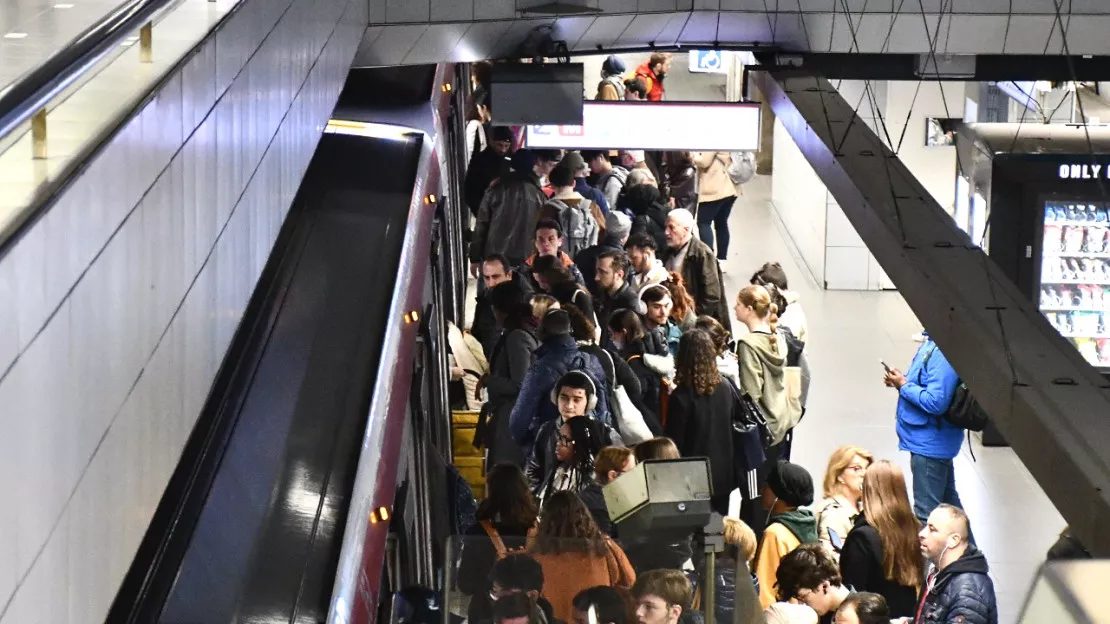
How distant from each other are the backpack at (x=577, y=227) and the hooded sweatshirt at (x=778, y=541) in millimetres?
5575

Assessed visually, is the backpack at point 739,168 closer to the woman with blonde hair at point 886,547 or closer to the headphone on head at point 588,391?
the headphone on head at point 588,391

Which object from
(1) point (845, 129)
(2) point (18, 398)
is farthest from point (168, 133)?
(1) point (845, 129)

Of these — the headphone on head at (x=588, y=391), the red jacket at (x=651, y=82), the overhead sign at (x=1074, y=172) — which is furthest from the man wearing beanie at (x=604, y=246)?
the red jacket at (x=651, y=82)

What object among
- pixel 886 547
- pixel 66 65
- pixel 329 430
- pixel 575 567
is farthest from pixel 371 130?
pixel 66 65

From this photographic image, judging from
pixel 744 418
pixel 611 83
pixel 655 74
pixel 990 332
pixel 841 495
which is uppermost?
pixel 655 74

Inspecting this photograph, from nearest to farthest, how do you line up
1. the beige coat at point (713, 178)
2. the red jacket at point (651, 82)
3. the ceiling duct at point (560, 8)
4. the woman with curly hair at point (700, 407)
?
the woman with curly hair at point (700, 407) < the ceiling duct at point (560, 8) < the beige coat at point (713, 178) < the red jacket at point (651, 82)

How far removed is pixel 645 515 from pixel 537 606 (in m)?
1.08

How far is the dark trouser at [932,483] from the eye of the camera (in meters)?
9.46

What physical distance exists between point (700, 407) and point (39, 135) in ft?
19.2

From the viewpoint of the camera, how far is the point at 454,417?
8.98 meters

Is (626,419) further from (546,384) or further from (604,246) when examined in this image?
(604,246)

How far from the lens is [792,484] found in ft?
22.9

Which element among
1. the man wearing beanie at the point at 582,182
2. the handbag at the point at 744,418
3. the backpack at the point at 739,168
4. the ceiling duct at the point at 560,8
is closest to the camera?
the handbag at the point at 744,418

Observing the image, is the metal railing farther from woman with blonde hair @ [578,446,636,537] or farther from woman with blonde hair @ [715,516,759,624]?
woman with blonde hair @ [578,446,636,537]
